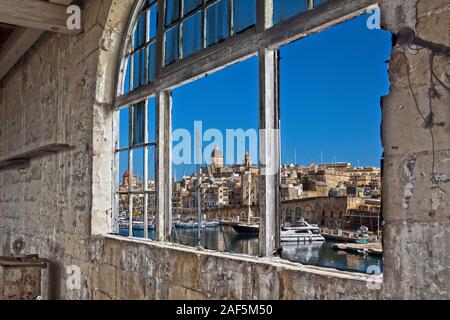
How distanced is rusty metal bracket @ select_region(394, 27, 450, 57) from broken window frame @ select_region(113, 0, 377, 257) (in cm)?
28

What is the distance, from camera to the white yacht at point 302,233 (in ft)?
7.95

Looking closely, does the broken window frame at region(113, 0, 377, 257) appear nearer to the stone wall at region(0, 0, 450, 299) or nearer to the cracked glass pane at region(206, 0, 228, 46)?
the cracked glass pane at region(206, 0, 228, 46)

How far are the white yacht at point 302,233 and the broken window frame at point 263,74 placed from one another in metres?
0.05

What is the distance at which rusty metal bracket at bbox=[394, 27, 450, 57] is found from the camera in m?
1.75

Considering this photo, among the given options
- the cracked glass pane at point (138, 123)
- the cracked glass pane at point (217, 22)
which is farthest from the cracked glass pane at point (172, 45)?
the cracked glass pane at point (138, 123)

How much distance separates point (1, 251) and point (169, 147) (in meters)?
5.93

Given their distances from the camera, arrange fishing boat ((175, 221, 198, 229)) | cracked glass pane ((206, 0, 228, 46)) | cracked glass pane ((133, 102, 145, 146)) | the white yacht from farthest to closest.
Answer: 1. cracked glass pane ((133, 102, 145, 146))
2. fishing boat ((175, 221, 198, 229))
3. cracked glass pane ((206, 0, 228, 46))
4. the white yacht

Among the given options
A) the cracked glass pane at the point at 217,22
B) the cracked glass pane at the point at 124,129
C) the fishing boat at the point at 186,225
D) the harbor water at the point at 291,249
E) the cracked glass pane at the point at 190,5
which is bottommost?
the harbor water at the point at 291,249

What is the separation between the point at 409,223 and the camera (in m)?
1.83

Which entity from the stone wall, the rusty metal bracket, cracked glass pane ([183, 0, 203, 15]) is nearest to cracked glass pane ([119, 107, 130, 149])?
the stone wall

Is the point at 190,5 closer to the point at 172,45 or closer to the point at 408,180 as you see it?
the point at 172,45

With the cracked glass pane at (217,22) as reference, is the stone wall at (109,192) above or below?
below

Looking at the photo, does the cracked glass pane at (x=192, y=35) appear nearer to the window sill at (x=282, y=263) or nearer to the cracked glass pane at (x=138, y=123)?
the cracked glass pane at (x=138, y=123)
